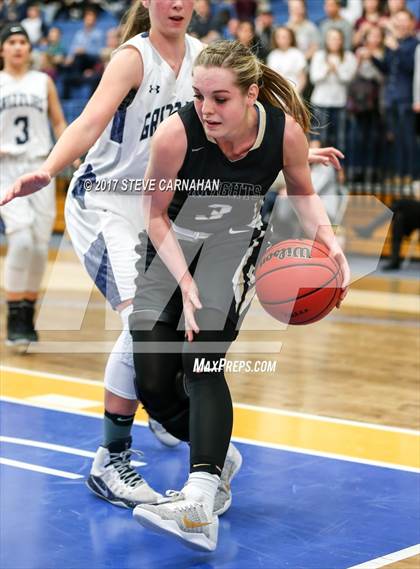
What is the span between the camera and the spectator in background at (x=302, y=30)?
14234mm

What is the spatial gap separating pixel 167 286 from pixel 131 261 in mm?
401

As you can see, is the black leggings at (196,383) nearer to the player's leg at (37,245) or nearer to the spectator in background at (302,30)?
the player's leg at (37,245)

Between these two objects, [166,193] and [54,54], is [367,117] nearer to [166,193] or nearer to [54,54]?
[54,54]

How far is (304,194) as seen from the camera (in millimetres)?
4609

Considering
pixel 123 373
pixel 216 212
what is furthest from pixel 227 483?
pixel 216 212

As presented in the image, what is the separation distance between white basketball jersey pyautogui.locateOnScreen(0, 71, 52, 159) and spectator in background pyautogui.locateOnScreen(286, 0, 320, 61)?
6.16 metres

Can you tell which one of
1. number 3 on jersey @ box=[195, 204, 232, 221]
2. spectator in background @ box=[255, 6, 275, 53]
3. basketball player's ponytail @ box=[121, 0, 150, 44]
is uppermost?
basketball player's ponytail @ box=[121, 0, 150, 44]

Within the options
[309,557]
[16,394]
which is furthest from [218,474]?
[16,394]

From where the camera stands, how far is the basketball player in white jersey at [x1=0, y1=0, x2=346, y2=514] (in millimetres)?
4805

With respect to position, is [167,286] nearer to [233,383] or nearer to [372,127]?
[233,383]

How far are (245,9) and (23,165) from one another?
8.73 metres

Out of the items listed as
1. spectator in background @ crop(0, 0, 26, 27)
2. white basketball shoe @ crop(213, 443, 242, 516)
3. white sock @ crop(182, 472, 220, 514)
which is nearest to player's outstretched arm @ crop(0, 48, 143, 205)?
white sock @ crop(182, 472, 220, 514)

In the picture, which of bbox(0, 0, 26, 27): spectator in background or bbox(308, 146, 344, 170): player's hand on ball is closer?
bbox(308, 146, 344, 170): player's hand on ball

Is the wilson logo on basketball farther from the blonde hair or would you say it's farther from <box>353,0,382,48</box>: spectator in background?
<box>353,0,382,48</box>: spectator in background
